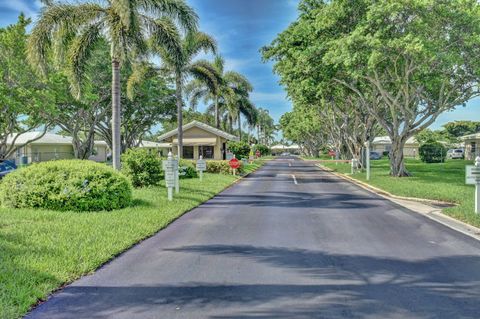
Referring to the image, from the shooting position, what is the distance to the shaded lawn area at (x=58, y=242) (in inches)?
201

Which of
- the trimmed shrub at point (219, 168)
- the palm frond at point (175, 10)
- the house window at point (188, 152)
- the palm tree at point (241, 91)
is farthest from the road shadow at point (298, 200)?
the palm tree at point (241, 91)

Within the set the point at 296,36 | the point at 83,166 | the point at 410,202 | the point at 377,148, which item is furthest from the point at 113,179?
the point at 377,148

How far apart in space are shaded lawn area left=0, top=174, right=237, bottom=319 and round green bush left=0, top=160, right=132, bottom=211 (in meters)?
0.50

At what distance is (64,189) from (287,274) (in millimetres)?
7253

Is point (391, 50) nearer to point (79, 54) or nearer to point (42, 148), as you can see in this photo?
point (79, 54)

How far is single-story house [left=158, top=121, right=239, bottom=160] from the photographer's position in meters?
37.9

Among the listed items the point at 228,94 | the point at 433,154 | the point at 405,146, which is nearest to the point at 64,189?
the point at 228,94

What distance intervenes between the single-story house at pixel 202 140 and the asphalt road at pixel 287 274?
28109mm

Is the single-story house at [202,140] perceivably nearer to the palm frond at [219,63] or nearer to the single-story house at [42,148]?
the palm frond at [219,63]

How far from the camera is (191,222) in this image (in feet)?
32.9

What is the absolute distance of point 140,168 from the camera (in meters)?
16.5

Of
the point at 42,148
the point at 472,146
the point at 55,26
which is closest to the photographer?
the point at 55,26

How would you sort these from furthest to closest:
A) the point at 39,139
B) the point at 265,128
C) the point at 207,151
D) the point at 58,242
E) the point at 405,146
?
the point at 265,128 < the point at 405,146 < the point at 39,139 < the point at 207,151 < the point at 58,242

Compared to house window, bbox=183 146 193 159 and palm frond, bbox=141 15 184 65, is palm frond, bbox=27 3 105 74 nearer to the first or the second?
palm frond, bbox=141 15 184 65
